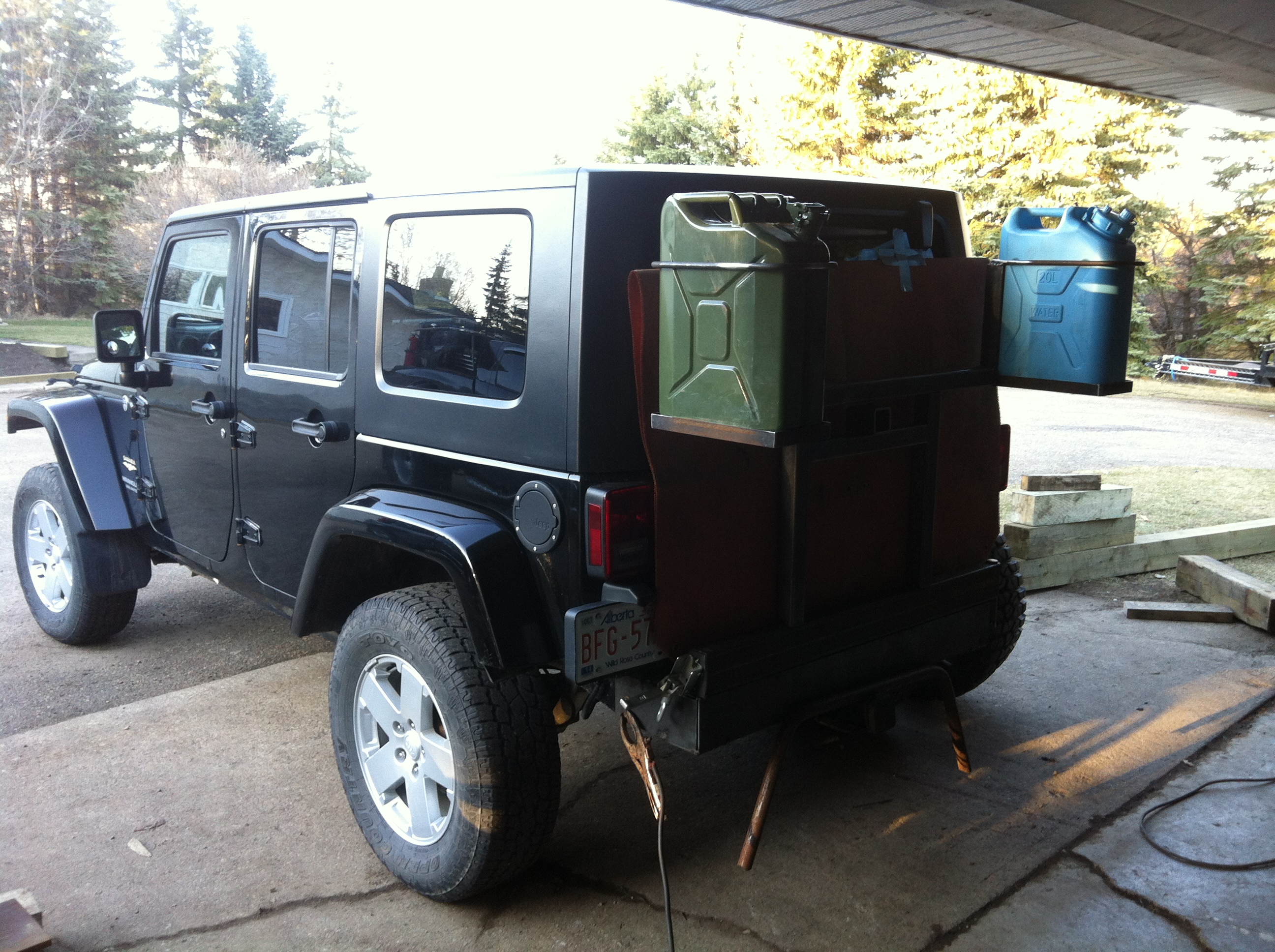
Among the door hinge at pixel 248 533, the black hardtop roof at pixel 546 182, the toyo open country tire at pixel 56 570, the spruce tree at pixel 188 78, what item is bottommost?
the toyo open country tire at pixel 56 570

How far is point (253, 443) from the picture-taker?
3.89 m

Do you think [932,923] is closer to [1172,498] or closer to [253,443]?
[253,443]

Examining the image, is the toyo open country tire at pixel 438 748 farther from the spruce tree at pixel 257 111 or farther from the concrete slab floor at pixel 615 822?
the spruce tree at pixel 257 111

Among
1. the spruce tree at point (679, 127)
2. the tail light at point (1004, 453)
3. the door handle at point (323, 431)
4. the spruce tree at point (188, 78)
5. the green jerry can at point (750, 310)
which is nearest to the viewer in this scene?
the green jerry can at point (750, 310)

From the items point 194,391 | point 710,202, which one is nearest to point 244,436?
point 194,391

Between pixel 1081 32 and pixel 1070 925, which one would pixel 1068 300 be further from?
pixel 1081 32

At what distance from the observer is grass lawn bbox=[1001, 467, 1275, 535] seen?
7961 mm

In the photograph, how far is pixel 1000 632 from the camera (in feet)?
12.2

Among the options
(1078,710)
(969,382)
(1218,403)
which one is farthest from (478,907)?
(1218,403)

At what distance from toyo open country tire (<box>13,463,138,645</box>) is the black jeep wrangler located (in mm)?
1511

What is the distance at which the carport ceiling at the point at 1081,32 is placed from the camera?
5.29m

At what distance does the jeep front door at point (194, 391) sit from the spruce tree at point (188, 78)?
137ft

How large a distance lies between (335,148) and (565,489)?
44940 millimetres

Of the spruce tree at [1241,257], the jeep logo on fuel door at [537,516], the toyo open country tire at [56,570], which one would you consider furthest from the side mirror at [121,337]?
the spruce tree at [1241,257]
